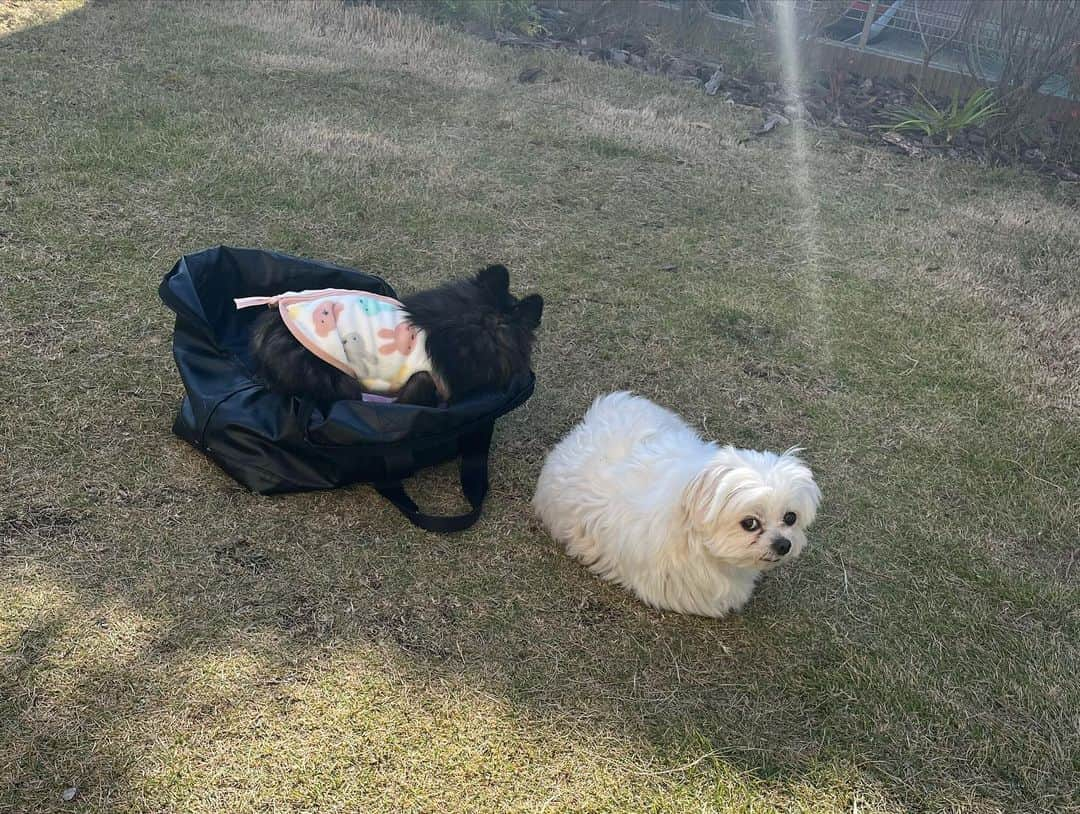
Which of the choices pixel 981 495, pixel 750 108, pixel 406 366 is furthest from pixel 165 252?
pixel 750 108

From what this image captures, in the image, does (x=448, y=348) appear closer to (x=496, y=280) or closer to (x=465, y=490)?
(x=496, y=280)

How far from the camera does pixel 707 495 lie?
7.41 ft

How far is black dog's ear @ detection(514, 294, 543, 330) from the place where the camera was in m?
2.85

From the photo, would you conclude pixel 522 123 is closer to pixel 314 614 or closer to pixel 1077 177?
pixel 1077 177

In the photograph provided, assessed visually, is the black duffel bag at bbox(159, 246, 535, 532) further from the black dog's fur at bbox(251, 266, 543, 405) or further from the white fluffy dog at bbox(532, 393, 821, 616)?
the white fluffy dog at bbox(532, 393, 821, 616)

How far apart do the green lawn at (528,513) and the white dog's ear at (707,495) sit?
0.44m

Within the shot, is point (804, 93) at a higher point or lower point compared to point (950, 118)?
lower

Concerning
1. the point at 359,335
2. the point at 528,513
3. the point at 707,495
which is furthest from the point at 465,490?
the point at 707,495

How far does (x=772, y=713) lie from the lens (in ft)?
7.63

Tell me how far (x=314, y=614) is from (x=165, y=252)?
2463mm

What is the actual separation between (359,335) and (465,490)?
2.10 ft

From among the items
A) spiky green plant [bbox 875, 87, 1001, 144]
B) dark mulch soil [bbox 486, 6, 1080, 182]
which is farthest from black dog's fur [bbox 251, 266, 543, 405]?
spiky green plant [bbox 875, 87, 1001, 144]

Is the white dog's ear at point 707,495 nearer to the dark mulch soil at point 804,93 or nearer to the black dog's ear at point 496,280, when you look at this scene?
the black dog's ear at point 496,280

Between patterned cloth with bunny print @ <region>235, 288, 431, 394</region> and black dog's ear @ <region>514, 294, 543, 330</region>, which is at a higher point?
black dog's ear @ <region>514, 294, 543, 330</region>
